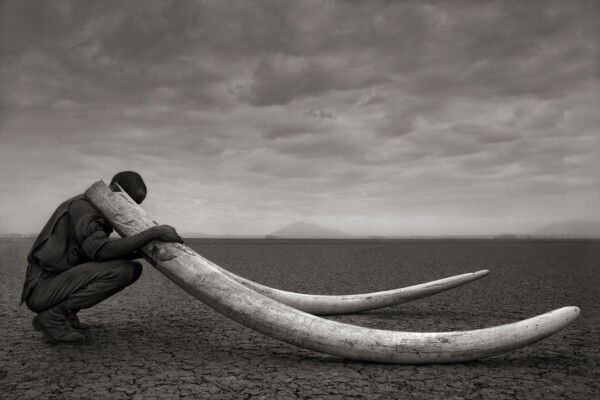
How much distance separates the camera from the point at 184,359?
10.2 feet

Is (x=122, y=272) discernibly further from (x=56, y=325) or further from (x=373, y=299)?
(x=373, y=299)

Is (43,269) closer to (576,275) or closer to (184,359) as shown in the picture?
(184,359)

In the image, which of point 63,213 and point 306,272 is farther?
point 306,272

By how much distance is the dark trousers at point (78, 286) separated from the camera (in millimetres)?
3203

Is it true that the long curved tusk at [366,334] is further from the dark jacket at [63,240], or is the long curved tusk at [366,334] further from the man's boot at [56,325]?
the man's boot at [56,325]

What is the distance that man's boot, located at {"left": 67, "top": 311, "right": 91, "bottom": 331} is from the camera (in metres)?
3.57

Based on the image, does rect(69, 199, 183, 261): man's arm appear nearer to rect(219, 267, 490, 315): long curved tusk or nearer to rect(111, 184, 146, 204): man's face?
rect(111, 184, 146, 204): man's face

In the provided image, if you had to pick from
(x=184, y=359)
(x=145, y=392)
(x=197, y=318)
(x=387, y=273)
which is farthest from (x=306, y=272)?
(x=145, y=392)

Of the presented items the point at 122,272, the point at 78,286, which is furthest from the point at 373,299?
the point at 78,286

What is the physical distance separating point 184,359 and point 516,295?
4740 mm

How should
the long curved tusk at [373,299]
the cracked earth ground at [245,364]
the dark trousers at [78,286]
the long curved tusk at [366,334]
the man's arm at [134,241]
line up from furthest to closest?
1. the long curved tusk at [373,299]
2. the dark trousers at [78,286]
3. the man's arm at [134,241]
4. the long curved tusk at [366,334]
5. the cracked earth ground at [245,364]

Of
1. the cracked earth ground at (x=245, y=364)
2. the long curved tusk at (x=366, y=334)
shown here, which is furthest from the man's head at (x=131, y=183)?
the cracked earth ground at (x=245, y=364)

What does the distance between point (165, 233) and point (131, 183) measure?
61cm

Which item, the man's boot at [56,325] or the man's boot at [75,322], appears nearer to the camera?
the man's boot at [56,325]
